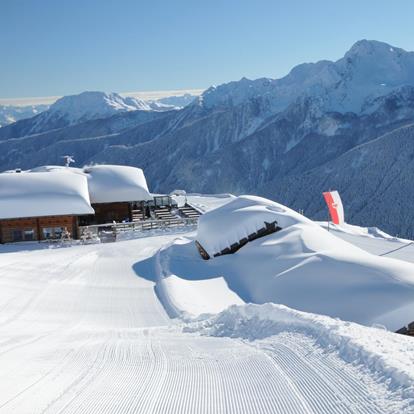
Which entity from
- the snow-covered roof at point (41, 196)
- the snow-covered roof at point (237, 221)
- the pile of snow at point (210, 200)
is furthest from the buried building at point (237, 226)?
the pile of snow at point (210, 200)

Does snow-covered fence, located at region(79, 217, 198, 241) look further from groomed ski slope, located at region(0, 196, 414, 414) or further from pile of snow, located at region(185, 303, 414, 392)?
pile of snow, located at region(185, 303, 414, 392)

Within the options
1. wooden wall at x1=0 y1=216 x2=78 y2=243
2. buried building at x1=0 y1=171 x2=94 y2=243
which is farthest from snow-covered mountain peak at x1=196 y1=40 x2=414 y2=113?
wooden wall at x1=0 y1=216 x2=78 y2=243

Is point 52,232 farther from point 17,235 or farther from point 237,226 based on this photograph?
point 237,226

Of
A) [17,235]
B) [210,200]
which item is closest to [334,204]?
[17,235]

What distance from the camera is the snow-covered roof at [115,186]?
31.2 metres

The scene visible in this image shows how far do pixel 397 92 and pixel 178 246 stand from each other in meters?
157

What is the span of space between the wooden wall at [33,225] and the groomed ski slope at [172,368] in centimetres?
1329

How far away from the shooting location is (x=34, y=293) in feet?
50.6

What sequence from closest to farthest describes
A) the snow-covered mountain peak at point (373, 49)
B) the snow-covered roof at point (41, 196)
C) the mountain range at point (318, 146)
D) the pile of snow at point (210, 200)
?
1. the snow-covered roof at point (41, 196)
2. the pile of snow at point (210, 200)
3. the mountain range at point (318, 146)
4. the snow-covered mountain peak at point (373, 49)

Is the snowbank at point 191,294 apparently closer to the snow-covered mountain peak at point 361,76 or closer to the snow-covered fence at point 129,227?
the snow-covered fence at point 129,227

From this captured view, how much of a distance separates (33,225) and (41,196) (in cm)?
162

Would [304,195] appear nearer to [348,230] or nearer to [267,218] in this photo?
[348,230]

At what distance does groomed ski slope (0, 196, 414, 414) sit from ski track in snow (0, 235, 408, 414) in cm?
2

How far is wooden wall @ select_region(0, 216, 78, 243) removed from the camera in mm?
26422
